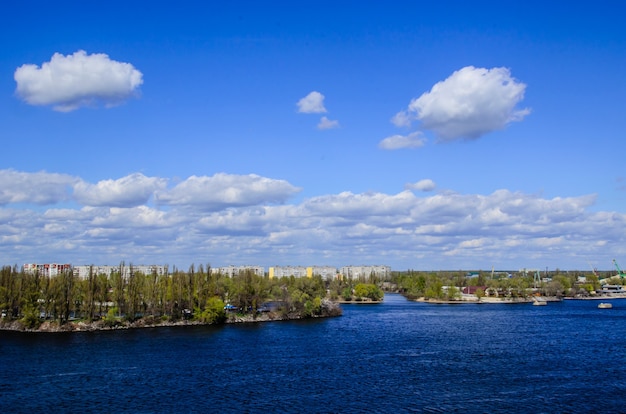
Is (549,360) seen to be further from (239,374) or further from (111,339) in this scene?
(111,339)

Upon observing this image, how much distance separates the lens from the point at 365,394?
140 ft

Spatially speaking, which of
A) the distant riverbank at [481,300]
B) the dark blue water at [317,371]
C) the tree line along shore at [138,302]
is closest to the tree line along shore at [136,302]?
the tree line along shore at [138,302]

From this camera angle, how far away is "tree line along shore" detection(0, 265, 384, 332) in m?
89.8

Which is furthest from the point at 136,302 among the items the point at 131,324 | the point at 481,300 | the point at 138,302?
the point at 481,300

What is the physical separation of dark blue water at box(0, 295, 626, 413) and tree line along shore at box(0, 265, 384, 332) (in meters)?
7.93

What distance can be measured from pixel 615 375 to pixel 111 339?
202 feet

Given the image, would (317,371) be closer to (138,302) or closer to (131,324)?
(131,324)

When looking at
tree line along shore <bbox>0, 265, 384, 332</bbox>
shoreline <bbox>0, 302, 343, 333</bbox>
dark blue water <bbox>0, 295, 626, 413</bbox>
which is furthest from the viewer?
tree line along shore <bbox>0, 265, 384, 332</bbox>

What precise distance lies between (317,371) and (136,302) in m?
57.3

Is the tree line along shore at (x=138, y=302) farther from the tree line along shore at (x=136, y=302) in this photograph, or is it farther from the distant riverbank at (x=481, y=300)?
the distant riverbank at (x=481, y=300)

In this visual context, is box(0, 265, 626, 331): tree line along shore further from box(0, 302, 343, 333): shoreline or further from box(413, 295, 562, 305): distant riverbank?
box(413, 295, 562, 305): distant riverbank

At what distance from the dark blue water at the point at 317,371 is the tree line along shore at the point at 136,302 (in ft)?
26.0

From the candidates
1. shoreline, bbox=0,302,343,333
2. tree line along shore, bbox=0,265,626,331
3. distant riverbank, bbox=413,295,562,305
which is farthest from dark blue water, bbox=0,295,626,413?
distant riverbank, bbox=413,295,562,305

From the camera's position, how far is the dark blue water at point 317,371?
40062 millimetres
